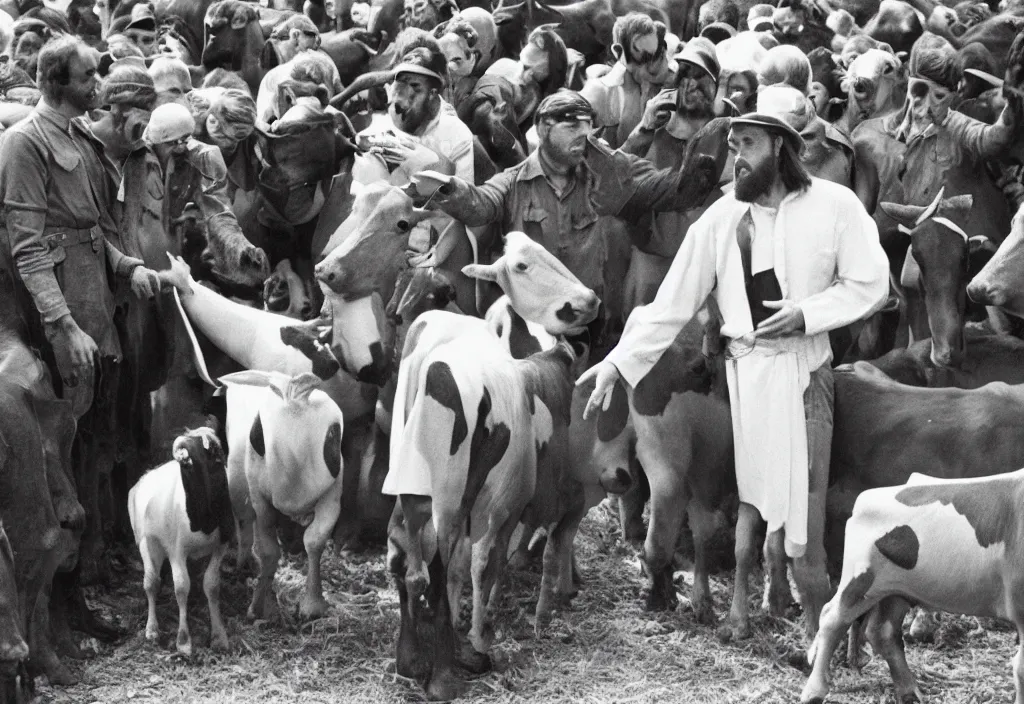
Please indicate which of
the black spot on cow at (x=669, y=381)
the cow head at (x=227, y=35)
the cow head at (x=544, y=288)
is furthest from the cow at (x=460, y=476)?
the cow head at (x=227, y=35)

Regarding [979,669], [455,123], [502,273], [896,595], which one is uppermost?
[455,123]

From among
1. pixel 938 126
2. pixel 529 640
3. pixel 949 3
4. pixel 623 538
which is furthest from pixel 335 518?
pixel 949 3

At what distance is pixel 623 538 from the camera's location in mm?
10312

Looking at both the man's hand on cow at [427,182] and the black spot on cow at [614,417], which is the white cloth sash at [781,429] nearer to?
the black spot on cow at [614,417]

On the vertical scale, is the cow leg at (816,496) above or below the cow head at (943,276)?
below

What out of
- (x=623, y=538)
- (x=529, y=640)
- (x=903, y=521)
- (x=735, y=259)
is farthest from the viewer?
(x=623, y=538)

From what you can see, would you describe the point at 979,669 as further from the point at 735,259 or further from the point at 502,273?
the point at 502,273

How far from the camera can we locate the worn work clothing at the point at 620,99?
11969mm

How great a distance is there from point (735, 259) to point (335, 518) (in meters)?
2.36

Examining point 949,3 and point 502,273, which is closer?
point 502,273

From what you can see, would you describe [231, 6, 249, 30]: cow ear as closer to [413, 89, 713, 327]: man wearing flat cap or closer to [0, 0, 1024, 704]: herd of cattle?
[0, 0, 1024, 704]: herd of cattle

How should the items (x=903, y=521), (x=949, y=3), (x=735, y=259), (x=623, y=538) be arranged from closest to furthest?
(x=903, y=521) → (x=735, y=259) → (x=623, y=538) → (x=949, y=3)

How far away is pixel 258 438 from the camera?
911 cm

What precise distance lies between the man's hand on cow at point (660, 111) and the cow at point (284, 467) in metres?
2.69
